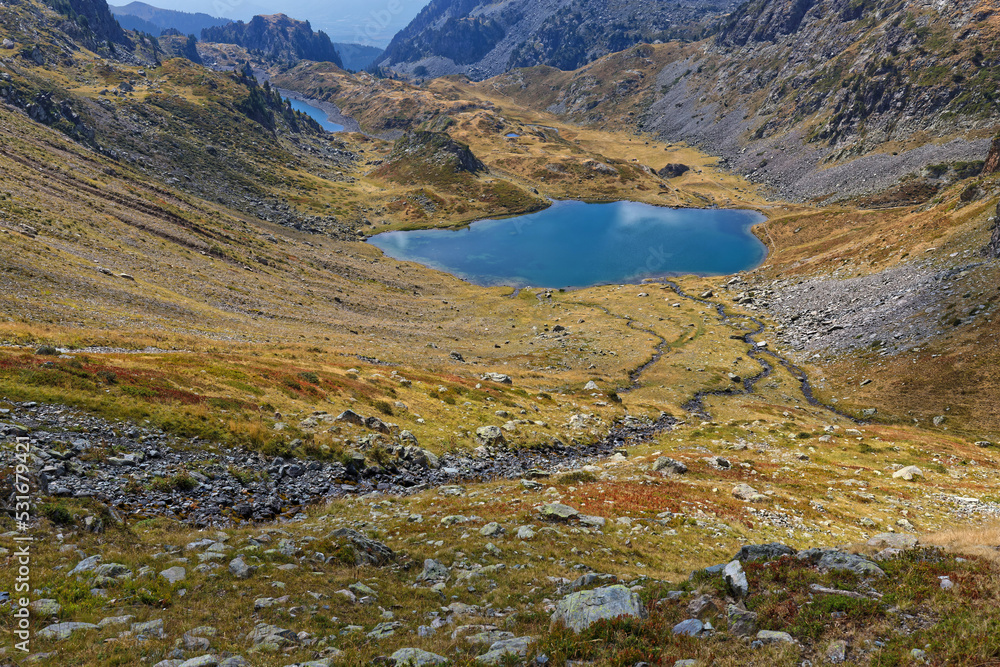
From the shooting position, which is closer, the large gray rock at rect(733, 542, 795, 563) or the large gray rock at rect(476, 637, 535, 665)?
the large gray rock at rect(476, 637, 535, 665)

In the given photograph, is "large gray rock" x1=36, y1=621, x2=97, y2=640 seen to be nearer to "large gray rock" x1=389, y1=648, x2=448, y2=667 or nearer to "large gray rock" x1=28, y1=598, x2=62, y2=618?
"large gray rock" x1=28, y1=598, x2=62, y2=618

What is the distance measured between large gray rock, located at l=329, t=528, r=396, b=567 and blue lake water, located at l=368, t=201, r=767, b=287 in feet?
374

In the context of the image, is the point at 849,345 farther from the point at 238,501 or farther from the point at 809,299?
the point at 238,501

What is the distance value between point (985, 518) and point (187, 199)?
150 meters

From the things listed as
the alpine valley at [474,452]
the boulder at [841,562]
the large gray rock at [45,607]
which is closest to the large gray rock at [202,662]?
the alpine valley at [474,452]

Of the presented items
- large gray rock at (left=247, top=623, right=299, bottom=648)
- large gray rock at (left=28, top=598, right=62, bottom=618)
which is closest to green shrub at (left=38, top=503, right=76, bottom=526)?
large gray rock at (left=28, top=598, right=62, bottom=618)

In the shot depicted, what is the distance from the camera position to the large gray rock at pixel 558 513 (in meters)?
21.5

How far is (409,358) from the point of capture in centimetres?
6031

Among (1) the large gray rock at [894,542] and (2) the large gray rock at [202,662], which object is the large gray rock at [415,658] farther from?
(1) the large gray rock at [894,542]

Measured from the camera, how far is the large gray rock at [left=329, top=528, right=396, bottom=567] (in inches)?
647

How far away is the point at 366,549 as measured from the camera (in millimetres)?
16922

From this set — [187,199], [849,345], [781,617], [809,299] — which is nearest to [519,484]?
[781,617]

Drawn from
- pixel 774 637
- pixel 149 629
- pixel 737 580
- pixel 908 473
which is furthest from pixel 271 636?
pixel 908 473

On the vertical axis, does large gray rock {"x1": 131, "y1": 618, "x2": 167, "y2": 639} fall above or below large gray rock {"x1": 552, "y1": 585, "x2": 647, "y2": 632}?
below
